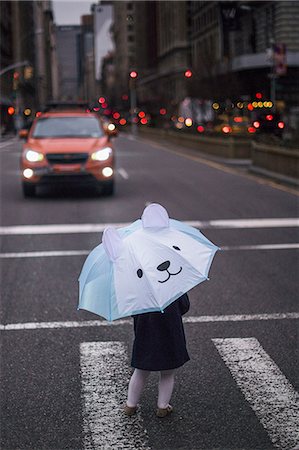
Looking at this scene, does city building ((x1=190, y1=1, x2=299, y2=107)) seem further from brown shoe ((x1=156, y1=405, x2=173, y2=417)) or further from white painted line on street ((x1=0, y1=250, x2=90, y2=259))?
brown shoe ((x1=156, y1=405, x2=173, y2=417))

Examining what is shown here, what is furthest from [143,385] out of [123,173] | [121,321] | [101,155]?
[123,173]

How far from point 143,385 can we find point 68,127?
15.4 meters

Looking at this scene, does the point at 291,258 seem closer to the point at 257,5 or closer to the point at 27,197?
the point at 27,197

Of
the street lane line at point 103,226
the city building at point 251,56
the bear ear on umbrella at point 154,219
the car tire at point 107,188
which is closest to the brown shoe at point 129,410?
the bear ear on umbrella at point 154,219

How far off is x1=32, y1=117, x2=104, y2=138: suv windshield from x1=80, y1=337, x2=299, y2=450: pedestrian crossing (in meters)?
13.2

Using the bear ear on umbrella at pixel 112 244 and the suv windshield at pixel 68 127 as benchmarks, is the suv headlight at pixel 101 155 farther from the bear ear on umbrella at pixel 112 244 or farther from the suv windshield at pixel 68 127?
the bear ear on umbrella at pixel 112 244

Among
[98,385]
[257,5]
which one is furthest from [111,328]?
[257,5]

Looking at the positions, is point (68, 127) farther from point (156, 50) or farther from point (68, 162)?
point (156, 50)

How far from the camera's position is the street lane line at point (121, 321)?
7305mm

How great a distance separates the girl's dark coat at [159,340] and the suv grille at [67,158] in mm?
13932

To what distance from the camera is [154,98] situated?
396 ft

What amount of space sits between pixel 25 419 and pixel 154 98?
117647mm

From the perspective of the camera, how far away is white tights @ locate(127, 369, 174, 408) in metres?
4.77

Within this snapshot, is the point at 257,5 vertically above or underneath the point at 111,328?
above
